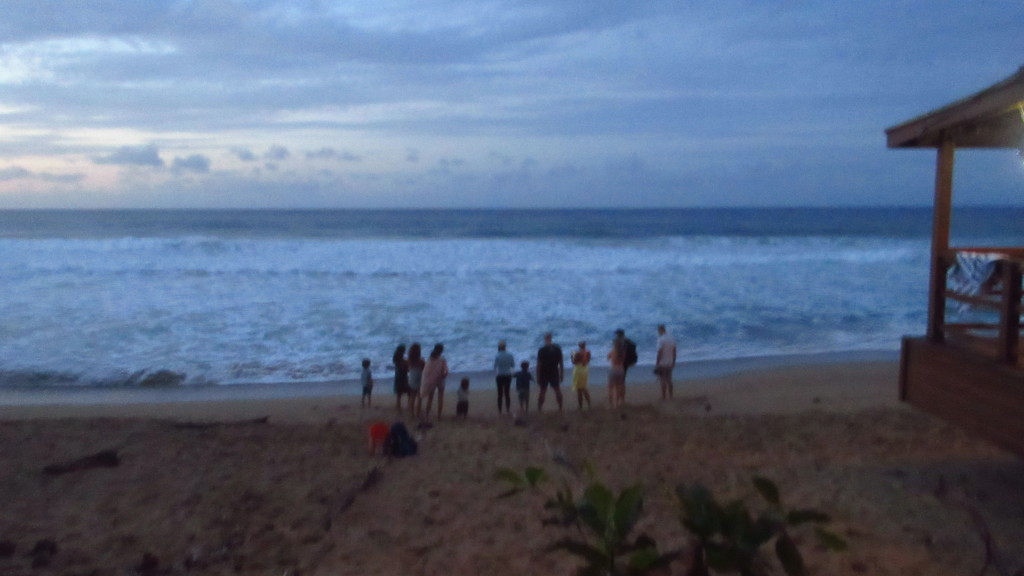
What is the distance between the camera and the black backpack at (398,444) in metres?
8.23

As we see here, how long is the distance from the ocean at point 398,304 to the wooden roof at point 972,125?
30.3ft

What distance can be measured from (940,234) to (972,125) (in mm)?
871

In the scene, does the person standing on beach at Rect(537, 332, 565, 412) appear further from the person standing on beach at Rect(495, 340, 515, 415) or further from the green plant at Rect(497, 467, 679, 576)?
the green plant at Rect(497, 467, 679, 576)

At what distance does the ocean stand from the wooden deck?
345 inches

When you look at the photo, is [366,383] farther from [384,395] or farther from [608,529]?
[608,529]

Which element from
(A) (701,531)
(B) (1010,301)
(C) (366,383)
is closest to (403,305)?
(C) (366,383)

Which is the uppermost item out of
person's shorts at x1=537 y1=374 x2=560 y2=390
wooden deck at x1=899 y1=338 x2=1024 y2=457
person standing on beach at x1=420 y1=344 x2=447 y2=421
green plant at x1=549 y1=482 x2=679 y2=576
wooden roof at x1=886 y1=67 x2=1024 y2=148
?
wooden roof at x1=886 y1=67 x2=1024 y2=148

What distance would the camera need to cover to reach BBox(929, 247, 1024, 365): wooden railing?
16.7 ft

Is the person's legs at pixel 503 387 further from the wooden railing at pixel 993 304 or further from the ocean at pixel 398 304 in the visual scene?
the wooden railing at pixel 993 304

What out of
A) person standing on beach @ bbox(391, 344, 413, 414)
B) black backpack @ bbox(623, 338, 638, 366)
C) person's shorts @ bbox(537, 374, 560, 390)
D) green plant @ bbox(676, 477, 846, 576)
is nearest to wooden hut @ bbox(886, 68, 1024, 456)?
green plant @ bbox(676, 477, 846, 576)

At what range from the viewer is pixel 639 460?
7898mm

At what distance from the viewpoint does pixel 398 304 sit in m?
21.4

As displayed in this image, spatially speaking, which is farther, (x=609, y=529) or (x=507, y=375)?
(x=507, y=375)

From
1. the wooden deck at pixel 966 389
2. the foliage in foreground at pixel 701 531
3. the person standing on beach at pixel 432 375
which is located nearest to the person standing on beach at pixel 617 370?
the person standing on beach at pixel 432 375
